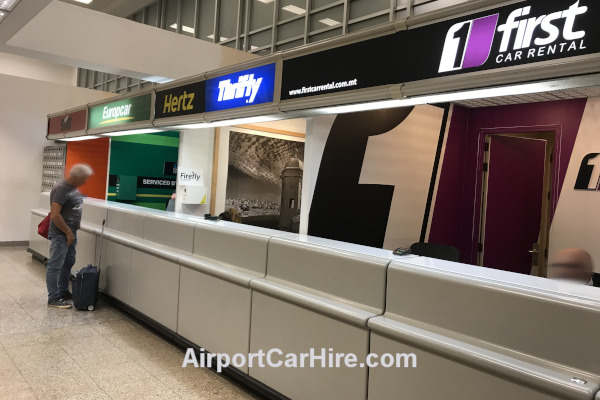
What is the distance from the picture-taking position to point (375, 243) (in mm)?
5375

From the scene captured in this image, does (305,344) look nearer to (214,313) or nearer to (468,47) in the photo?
(214,313)

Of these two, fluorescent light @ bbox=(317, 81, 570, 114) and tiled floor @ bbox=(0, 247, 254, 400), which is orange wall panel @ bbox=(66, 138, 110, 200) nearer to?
tiled floor @ bbox=(0, 247, 254, 400)

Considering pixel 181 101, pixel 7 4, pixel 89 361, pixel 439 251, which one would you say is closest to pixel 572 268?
pixel 439 251

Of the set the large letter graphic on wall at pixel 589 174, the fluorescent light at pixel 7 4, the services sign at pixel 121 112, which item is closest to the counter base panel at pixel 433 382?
the large letter graphic on wall at pixel 589 174

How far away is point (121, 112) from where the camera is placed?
5922 mm

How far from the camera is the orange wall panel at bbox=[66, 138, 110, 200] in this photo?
846 centimetres

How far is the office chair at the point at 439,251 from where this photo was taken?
4.35 meters

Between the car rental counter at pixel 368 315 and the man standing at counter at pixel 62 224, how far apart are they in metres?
1.32

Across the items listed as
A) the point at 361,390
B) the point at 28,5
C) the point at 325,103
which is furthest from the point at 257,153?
the point at 361,390

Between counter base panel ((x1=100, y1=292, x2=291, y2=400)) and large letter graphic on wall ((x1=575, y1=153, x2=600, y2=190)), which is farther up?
large letter graphic on wall ((x1=575, y1=153, x2=600, y2=190))

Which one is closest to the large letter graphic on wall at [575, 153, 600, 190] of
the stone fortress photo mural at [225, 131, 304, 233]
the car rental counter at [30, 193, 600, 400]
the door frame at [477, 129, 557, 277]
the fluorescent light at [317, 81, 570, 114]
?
the door frame at [477, 129, 557, 277]

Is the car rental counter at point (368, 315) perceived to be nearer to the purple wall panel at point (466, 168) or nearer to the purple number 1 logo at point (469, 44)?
the purple number 1 logo at point (469, 44)

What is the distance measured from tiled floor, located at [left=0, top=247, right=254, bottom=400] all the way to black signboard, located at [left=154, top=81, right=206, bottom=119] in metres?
2.22

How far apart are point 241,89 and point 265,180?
5.19 metres
